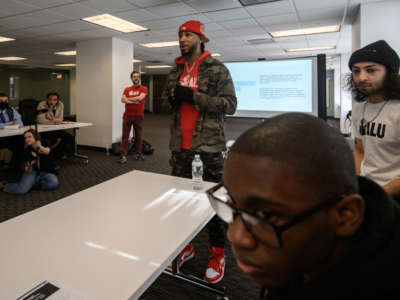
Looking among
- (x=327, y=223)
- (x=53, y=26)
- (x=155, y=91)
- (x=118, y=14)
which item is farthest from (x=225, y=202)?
(x=155, y=91)

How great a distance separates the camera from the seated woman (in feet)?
11.5

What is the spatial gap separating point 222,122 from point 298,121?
53.6 inches

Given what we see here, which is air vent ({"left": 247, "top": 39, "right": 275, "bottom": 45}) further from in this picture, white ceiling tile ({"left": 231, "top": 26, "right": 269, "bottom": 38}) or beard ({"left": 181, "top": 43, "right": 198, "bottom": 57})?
beard ({"left": 181, "top": 43, "right": 198, "bottom": 57})

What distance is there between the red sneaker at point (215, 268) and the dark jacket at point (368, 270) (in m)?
1.38

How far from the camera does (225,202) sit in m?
0.49

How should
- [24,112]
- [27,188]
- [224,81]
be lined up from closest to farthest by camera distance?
[224,81], [27,188], [24,112]

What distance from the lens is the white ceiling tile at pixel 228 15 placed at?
4.43 metres

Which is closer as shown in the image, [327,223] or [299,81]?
[327,223]

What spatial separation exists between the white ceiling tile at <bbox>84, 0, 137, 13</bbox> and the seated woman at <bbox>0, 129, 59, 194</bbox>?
2110mm

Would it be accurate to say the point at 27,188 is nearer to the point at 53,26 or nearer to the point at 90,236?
the point at 90,236

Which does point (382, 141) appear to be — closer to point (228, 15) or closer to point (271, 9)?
point (271, 9)

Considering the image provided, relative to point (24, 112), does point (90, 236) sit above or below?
below

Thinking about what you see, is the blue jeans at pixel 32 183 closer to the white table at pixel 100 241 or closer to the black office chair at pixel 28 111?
the black office chair at pixel 28 111

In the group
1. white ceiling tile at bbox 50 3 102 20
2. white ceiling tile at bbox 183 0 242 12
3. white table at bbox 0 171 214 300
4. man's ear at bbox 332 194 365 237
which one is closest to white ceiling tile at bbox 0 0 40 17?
white ceiling tile at bbox 50 3 102 20
